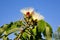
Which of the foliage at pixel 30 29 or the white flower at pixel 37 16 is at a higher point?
the white flower at pixel 37 16

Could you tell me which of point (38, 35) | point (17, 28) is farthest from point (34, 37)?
point (17, 28)

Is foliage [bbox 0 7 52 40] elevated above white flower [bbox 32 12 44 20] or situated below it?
below

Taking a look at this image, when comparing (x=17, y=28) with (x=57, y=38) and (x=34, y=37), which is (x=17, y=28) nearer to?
(x=34, y=37)

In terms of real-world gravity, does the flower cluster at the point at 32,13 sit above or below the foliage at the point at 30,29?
above

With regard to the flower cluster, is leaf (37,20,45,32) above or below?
below

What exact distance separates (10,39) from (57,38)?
2657cm

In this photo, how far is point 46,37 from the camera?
2605 millimetres

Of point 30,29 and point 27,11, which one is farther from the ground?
point 27,11

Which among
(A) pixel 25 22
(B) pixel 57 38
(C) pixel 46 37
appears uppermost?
(B) pixel 57 38

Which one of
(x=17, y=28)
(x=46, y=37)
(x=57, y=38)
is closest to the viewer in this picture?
(x=46, y=37)

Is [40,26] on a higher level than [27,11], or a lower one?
lower

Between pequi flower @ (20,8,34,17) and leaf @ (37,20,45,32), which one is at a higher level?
pequi flower @ (20,8,34,17)

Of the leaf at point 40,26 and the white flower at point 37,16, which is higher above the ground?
the white flower at point 37,16

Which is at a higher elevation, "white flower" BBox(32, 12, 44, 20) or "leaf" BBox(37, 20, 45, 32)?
"white flower" BBox(32, 12, 44, 20)
